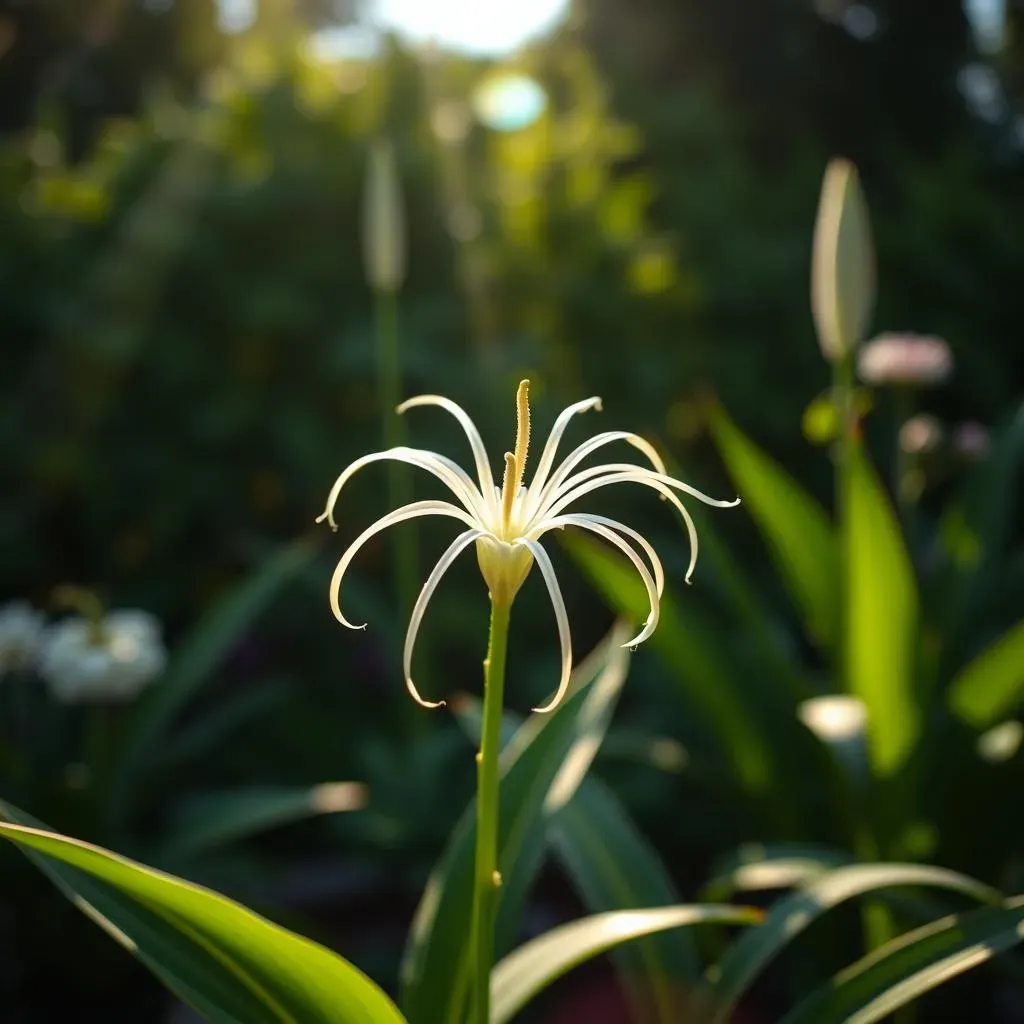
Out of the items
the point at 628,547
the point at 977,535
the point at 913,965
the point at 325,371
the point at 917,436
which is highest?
the point at 325,371

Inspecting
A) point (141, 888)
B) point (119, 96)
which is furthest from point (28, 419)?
point (119, 96)

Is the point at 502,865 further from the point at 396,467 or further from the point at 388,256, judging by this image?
the point at 396,467

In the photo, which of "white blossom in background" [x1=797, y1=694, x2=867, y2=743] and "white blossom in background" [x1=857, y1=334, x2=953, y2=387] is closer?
"white blossom in background" [x1=797, y1=694, x2=867, y2=743]

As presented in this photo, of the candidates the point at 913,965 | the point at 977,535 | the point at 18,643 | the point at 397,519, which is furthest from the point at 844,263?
the point at 18,643

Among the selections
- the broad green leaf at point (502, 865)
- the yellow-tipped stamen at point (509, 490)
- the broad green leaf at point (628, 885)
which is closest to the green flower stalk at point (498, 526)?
the yellow-tipped stamen at point (509, 490)

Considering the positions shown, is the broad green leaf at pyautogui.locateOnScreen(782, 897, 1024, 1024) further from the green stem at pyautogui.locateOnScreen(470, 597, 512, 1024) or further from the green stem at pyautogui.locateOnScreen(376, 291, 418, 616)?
the green stem at pyautogui.locateOnScreen(376, 291, 418, 616)

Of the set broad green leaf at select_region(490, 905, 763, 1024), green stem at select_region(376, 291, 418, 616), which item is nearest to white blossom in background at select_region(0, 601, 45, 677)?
green stem at select_region(376, 291, 418, 616)

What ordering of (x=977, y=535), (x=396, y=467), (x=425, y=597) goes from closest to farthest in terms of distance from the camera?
(x=425, y=597), (x=977, y=535), (x=396, y=467)
